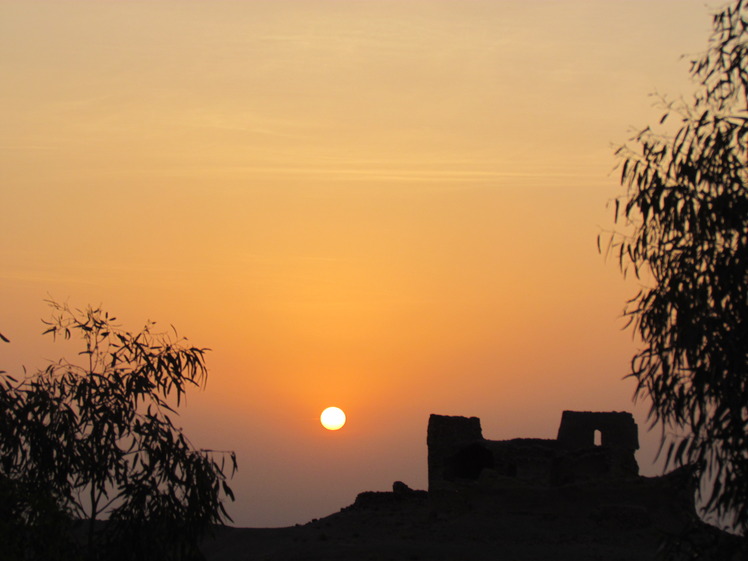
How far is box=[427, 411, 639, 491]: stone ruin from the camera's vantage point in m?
32.2

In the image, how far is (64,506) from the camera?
15000mm

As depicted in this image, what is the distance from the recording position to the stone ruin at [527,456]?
3219cm

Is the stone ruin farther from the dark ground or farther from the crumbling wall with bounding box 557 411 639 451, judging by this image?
the dark ground

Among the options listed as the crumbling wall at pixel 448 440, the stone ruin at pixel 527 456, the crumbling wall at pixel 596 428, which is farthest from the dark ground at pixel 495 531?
the crumbling wall at pixel 596 428

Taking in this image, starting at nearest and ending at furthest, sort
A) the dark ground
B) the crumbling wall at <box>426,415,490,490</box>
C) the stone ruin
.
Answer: the dark ground, the stone ruin, the crumbling wall at <box>426,415,490,490</box>

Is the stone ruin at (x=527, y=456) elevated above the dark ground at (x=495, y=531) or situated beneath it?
elevated above

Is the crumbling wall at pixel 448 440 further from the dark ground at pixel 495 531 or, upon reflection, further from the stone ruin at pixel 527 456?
the dark ground at pixel 495 531

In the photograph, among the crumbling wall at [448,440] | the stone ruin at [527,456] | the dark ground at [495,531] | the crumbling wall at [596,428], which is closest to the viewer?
the dark ground at [495,531]

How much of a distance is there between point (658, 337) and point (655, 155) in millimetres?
2234

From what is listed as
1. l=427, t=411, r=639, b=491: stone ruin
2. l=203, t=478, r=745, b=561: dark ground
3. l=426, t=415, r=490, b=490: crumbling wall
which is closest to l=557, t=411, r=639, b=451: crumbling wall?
l=427, t=411, r=639, b=491: stone ruin

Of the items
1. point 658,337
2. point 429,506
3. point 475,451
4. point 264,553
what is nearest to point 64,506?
point 658,337

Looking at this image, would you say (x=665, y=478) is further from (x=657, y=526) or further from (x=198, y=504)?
(x=198, y=504)

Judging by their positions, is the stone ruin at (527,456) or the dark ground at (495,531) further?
the stone ruin at (527,456)

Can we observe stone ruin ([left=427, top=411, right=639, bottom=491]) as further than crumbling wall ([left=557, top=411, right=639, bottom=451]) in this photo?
No
